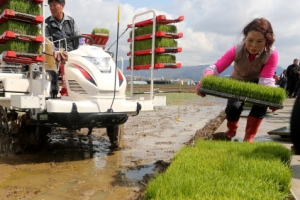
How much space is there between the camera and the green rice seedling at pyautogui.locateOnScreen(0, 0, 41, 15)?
466 cm

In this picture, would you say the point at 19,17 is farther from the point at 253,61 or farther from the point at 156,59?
the point at 253,61

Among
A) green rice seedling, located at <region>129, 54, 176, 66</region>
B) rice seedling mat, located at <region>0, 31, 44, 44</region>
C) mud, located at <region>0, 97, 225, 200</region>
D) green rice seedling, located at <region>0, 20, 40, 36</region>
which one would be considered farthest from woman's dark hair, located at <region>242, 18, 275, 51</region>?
green rice seedling, located at <region>0, 20, 40, 36</region>

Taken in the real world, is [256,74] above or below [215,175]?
above

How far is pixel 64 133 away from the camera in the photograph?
7559mm

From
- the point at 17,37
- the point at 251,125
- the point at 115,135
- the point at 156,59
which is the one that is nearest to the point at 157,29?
the point at 156,59

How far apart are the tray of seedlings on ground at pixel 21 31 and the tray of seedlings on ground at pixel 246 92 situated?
97.8 inches

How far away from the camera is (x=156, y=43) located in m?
6.03

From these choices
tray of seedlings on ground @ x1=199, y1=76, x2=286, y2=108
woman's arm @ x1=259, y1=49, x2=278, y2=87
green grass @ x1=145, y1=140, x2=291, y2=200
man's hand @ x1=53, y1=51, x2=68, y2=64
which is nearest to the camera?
green grass @ x1=145, y1=140, x2=291, y2=200

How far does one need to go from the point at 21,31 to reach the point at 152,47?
2.14 m

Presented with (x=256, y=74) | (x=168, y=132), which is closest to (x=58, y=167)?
(x=256, y=74)

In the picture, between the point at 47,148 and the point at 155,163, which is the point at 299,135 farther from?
the point at 47,148

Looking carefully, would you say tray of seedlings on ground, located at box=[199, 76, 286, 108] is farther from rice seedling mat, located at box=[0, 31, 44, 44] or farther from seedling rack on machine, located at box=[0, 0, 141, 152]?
rice seedling mat, located at box=[0, 31, 44, 44]

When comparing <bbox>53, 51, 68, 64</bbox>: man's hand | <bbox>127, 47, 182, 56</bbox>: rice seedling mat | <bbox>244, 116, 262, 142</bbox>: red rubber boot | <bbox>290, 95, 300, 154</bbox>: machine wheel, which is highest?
<bbox>127, 47, 182, 56</bbox>: rice seedling mat

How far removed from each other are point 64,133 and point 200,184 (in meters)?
5.53
